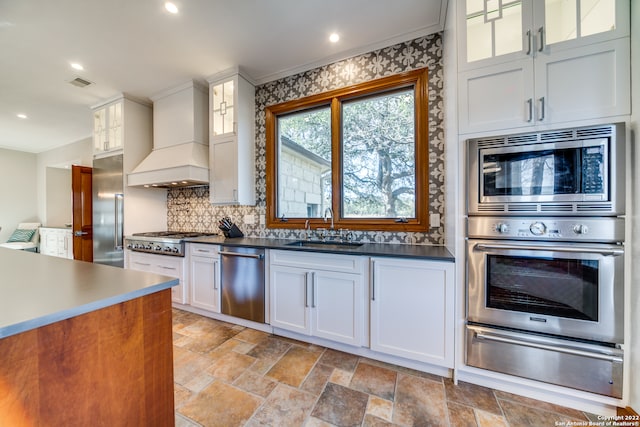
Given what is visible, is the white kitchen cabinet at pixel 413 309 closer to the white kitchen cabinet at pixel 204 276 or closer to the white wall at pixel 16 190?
the white kitchen cabinet at pixel 204 276

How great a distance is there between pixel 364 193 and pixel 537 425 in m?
1.97

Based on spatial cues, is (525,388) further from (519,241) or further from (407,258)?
(407,258)

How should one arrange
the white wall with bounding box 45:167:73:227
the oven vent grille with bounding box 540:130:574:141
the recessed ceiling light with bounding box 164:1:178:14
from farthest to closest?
1. the white wall with bounding box 45:167:73:227
2. the recessed ceiling light with bounding box 164:1:178:14
3. the oven vent grille with bounding box 540:130:574:141

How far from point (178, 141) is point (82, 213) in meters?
1.89

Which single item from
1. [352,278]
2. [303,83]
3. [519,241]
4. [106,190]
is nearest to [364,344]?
[352,278]

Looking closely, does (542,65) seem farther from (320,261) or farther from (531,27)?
(320,261)

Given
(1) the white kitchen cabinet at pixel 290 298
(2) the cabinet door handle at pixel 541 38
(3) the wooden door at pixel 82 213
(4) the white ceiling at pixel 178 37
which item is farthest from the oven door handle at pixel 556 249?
(3) the wooden door at pixel 82 213

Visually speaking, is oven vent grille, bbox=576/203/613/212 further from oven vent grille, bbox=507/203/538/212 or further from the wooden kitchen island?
the wooden kitchen island

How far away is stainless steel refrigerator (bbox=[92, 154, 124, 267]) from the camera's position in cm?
327

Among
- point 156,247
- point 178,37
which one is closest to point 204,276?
point 156,247

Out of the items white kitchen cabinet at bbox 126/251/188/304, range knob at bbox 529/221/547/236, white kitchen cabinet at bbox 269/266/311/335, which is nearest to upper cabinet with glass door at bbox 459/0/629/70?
range knob at bbox 529/221/547/236

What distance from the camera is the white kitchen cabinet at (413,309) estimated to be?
1650mm

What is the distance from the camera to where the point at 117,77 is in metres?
2.90

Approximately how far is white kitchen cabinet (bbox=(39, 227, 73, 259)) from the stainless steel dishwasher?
4395 millimetres
